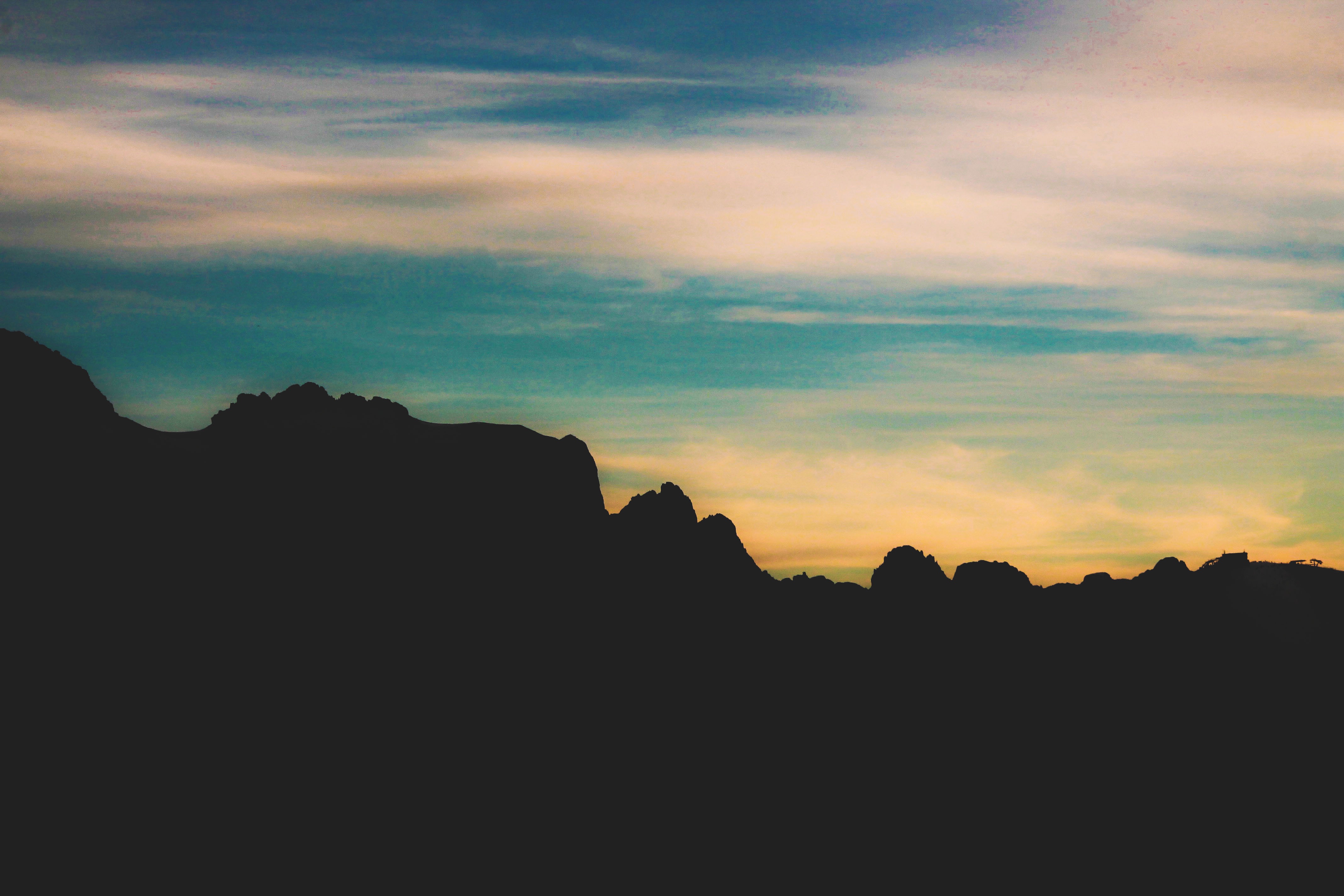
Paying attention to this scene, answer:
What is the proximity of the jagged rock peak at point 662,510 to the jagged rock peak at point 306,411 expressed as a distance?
145 feet

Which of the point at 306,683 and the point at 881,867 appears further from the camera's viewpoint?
the point at 881,867

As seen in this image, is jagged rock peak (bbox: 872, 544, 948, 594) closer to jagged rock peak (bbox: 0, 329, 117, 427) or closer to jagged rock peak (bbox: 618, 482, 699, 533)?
jagged rock peak (bbox: 618, 482, 699, 533)

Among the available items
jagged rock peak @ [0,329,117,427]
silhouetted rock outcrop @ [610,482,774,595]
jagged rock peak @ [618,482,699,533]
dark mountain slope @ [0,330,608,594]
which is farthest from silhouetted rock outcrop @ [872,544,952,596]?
jagged rock peak @ [0,329,117,427]

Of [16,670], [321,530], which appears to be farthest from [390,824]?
[16,670]

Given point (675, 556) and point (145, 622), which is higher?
Answer: point (675, 556)

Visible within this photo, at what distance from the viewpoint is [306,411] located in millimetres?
90000

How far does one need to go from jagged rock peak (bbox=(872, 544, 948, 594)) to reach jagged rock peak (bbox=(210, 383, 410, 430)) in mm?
100458

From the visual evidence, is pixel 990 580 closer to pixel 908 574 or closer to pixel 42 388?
pixel 908 574

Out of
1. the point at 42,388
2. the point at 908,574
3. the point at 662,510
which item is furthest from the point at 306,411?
the point at 908,574

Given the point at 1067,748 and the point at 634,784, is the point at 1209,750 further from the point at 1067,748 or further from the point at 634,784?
the point at 634,784

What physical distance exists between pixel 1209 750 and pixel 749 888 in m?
68.0

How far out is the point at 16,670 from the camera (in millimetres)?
68125

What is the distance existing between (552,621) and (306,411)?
33.8 meters

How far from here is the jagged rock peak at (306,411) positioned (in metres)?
86.6
